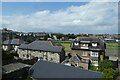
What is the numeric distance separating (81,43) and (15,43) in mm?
18990

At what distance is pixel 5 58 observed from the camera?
77.6 feet

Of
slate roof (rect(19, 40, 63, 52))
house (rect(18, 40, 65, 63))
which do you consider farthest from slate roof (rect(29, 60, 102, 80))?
slate roof (rect(19, 40, 63, 52))

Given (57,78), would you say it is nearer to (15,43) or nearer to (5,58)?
(5,58)

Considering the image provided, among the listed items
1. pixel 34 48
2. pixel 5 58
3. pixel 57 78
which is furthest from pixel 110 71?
pixel 34 48

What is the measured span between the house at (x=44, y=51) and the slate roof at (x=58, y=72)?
40.2 feet

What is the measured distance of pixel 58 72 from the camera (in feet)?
47.5

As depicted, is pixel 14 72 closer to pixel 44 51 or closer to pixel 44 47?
pixel 44 51

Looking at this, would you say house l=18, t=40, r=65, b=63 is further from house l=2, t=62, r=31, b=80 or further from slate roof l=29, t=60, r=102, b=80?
slate roof l=29, t=60, r=102, b=80

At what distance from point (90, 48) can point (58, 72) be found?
12155 millimetres

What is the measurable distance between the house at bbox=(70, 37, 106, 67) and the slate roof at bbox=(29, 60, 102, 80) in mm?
9901

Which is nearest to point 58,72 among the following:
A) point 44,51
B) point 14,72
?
point 14,72

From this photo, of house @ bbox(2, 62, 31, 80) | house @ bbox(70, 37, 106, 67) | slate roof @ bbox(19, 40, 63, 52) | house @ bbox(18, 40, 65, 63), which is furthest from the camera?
slate roof @ bbox(19, 40, 63, 52)

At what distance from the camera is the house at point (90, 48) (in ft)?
82.5

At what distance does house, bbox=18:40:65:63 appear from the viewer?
28172 mm
